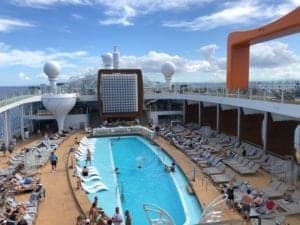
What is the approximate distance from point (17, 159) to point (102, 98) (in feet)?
41.3

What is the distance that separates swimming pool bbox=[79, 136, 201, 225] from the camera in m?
10.8

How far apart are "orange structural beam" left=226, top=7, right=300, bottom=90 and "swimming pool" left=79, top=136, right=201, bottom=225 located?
629 cm

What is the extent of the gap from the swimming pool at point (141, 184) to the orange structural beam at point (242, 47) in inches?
247

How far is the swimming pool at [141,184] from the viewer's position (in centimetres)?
1075

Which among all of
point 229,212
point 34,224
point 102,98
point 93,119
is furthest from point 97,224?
point 93,119

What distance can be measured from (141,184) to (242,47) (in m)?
11.4

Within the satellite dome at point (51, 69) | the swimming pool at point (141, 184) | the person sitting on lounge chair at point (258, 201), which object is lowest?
the swimming pool at point (141, 184)

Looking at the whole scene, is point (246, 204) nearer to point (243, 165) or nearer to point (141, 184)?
point (141, 184)

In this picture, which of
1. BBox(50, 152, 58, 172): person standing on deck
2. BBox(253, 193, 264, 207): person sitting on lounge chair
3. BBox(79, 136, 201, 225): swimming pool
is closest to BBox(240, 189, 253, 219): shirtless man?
BBox(253, 193, 264, 207): person sitting on lounge chair

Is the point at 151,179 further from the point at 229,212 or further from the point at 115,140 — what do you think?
the point at 115,140

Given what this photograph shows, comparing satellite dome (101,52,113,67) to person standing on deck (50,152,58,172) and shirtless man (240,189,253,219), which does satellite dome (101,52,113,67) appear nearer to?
person standing on deck (50,152,58,172)

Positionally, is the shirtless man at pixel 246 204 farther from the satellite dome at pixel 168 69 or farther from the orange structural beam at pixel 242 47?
the satellite dome at pixel 168 69

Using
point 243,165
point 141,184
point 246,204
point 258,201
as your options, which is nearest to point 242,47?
point 243,165

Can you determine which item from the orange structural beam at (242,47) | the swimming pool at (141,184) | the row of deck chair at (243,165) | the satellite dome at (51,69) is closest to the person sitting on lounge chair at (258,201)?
the swimming pool at (141,184)
